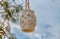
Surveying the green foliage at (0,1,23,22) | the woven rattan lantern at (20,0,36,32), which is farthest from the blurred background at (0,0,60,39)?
the woven rattan lantern at (20,0,36,32)

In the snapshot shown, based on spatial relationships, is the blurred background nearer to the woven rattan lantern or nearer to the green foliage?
the green foliage

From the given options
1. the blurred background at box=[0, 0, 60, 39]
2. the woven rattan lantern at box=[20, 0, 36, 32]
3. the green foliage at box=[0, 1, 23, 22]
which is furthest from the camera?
the blurred background at box=[0, 0, 60, 39]

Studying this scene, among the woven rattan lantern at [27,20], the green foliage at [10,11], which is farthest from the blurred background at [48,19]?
the woven rattan lantern at [27,20]

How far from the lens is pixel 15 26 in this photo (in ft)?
7.64

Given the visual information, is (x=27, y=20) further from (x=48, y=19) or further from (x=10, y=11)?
(x=48, y=19)

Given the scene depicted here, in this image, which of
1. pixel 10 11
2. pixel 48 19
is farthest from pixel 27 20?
pixel 48 19

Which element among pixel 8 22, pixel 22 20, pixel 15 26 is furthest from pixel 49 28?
pixel 22 20

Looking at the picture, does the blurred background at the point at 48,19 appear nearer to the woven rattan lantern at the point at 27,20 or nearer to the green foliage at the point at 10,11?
the green foliage at the point at 10,11

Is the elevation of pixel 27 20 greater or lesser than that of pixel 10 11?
lesser

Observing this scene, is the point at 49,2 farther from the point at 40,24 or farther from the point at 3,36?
the point at 3,36

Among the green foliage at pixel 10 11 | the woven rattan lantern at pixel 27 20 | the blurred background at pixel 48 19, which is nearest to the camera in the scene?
the woven rattan lantern at pixel 27 20

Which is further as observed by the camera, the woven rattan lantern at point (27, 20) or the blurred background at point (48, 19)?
the blurred background at point (48, 19)

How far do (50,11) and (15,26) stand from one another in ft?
2.57

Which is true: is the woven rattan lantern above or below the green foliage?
below
